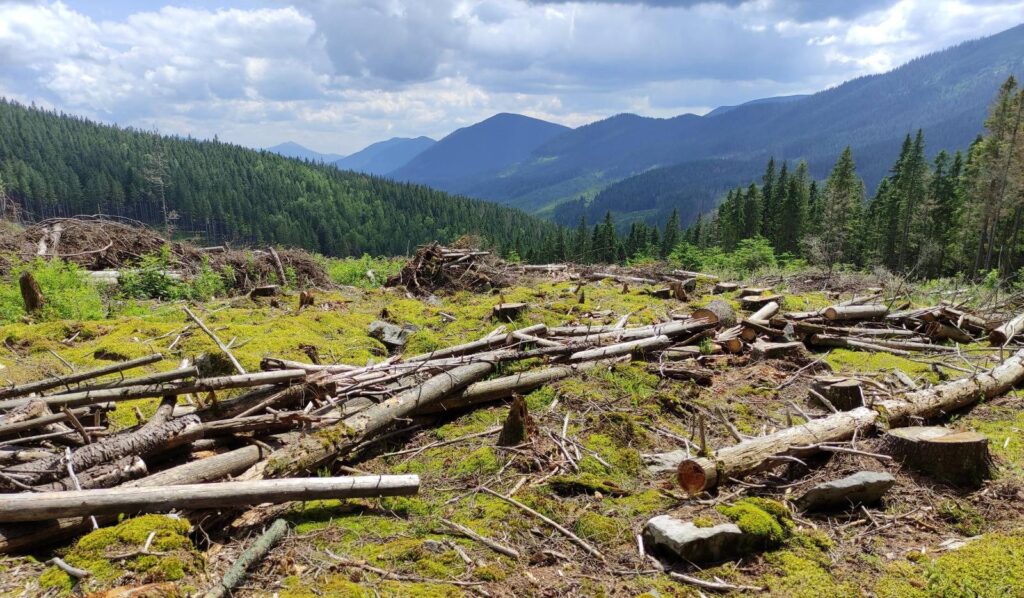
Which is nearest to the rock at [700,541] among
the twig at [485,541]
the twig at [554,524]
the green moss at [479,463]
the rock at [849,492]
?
the twig at [554,524]

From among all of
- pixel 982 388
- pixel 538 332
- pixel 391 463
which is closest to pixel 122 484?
pixel 391 463

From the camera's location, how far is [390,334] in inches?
369

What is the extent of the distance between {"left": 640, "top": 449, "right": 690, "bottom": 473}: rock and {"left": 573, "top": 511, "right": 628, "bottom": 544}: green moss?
111 centimetres

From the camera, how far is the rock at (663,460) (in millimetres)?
5012

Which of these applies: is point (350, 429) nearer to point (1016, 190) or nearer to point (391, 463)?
point (391, 463)

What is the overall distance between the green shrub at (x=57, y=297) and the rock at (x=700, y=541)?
1143cm

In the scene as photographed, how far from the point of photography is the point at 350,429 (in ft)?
16.4

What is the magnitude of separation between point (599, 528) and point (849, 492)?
212 centimetres

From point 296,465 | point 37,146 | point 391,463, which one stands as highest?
point 37,146

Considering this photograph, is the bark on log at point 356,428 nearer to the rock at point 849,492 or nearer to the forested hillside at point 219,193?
the rock at point 849,492

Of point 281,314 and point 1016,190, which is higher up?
point 1016,190

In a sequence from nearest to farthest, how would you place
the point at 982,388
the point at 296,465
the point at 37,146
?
the point at 296,465 → the point at 982,388 → the point at 37,146

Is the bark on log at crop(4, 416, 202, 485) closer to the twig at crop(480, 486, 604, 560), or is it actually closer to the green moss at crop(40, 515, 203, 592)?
the green moss at crop(40, 515, 203, 592)

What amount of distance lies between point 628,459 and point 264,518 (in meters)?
3.39
